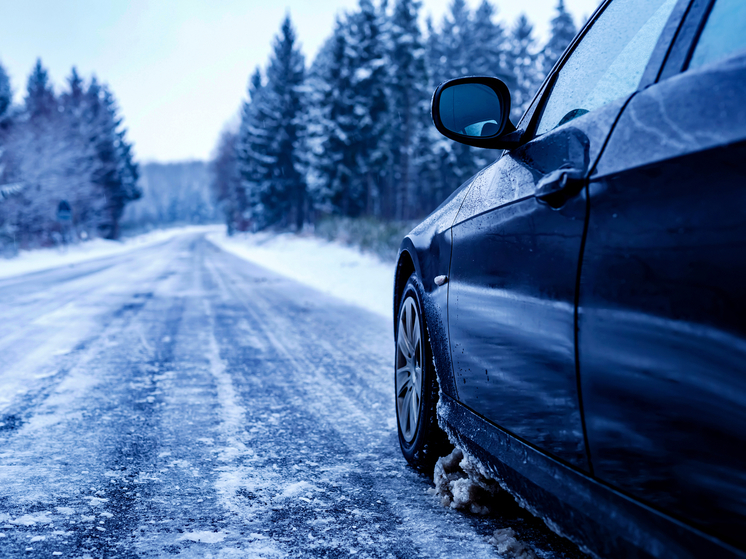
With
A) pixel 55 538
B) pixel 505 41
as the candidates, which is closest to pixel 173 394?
pixel 55 538

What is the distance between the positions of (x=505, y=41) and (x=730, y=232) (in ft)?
195

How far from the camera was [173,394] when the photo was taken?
14.8ft

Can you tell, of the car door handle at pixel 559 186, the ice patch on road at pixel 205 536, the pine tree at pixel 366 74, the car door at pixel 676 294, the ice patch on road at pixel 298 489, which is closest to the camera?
the car door at pixel 676 294

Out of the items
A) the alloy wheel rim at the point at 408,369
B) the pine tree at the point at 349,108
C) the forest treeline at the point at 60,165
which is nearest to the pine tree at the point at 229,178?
the forest treeline at the point at 60,165

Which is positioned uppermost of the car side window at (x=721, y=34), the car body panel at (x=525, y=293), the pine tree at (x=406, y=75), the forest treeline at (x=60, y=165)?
the pine tree at (x=406, y=75)

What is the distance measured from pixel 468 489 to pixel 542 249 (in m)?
1.27

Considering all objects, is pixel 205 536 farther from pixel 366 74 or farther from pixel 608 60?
pixel 366 74

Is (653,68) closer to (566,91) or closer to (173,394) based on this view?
(566,91)

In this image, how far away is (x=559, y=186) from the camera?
5.32 ft

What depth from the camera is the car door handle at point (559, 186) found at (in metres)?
1.56

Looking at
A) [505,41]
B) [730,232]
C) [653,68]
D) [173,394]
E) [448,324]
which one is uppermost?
[505,41]

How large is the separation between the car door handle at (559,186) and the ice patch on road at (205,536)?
1700 mm

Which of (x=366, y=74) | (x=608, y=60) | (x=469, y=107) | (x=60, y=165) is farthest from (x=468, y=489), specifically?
(x=60, y=165)

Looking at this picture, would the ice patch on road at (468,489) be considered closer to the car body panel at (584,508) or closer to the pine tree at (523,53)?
the car body panel at (584,508)
